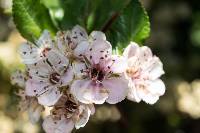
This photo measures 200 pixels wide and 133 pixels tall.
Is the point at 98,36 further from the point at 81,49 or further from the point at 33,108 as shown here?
the point at 33,108

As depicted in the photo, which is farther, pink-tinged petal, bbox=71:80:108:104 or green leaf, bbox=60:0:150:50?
green leaf, bbox=60:0:150:50

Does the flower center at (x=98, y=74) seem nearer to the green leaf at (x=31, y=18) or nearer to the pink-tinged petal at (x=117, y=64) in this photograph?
the pink-tinged petal at (x=117, y=64)

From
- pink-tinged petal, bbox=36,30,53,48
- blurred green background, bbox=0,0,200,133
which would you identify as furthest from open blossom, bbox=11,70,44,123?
blurred green background, bbox=0,0,200,133

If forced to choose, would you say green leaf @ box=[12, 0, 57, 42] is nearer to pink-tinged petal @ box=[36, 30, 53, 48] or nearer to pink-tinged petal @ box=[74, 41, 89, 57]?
pink-tinged petal @ box=[36, 30, 53, 48]

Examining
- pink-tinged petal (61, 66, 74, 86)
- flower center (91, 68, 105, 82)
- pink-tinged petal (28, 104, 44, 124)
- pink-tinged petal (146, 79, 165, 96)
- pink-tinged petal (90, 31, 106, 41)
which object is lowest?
pink-tinged petal (28, 104, 44, 124)

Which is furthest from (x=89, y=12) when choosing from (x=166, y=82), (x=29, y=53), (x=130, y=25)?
(x=166, y=82)

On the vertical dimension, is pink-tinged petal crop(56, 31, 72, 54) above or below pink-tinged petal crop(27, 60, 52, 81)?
above
